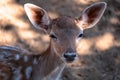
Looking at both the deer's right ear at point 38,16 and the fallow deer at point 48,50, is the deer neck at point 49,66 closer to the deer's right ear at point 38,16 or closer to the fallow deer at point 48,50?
the fallow deer at point 48,50

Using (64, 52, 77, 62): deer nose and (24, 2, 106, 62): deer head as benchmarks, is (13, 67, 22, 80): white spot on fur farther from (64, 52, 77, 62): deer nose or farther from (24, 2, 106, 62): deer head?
(64, 52, 77, 62): deer nose

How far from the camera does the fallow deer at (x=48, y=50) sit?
199 inches

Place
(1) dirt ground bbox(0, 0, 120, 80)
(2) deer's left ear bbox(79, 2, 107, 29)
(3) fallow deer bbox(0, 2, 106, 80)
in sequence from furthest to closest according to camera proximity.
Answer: (1) dirt ground bbox(0, 0, 120, 80), (2) deer's left ear bbox(79, 2, 107, 29), (3) fallow deer bbox(0, 2, 106, 80)

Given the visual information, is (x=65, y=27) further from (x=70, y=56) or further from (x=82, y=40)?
(x=82, y=40)

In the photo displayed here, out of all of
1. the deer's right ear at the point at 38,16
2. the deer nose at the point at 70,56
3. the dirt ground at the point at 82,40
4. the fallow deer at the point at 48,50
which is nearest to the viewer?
the deer nose at the point at 70,56

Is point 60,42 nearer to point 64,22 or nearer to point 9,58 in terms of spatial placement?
point 64,22

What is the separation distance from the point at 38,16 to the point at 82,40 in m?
2.39

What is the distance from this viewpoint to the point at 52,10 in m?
7.88

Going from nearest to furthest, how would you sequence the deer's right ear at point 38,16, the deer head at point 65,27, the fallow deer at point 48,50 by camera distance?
the deer head at point 65,27 < the fallow deer at point 48,50 < the deer's right ear at point 38,16

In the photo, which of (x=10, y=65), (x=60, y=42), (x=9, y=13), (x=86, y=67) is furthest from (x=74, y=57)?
(x=9, y=13)

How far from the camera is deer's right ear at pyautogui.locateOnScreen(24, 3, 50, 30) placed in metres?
5.36

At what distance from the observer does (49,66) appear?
17.4 feet

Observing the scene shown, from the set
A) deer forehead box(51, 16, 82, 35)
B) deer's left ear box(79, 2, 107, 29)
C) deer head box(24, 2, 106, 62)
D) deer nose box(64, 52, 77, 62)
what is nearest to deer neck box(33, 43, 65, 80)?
deer head box(24, 2, 106, 62)

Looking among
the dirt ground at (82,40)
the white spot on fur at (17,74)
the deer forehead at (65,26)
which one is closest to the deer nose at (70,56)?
the deer forehead at (65,26)
